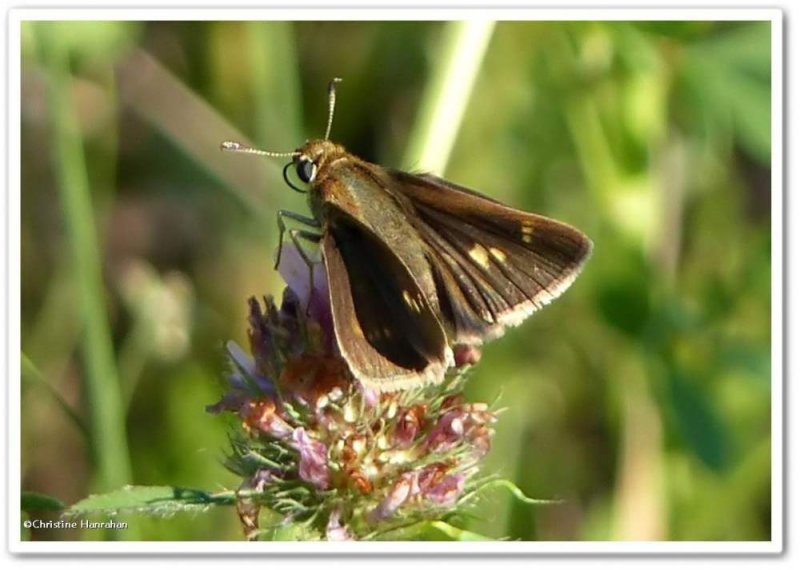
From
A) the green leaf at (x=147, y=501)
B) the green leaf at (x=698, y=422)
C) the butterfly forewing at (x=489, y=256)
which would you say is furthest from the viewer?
the green leaf at (x=698, y=422)

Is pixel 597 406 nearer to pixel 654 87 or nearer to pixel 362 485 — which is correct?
pixel 654 87

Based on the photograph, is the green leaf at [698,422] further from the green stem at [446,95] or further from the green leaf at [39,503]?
the green leaf at [39,503]

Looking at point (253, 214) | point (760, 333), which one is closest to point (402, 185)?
Answer: point (760, 333)

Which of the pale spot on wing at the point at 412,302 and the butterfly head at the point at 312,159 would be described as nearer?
the pale spot on wing at the point at 412,302

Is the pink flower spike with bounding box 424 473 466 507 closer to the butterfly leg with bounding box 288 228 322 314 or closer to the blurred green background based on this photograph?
the butterfly leg with bounding box 288 228 322 314

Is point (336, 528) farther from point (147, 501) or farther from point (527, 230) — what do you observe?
point (527, 230)

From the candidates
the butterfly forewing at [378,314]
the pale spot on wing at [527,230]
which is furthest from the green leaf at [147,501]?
the pale spot on wing at [527,230]

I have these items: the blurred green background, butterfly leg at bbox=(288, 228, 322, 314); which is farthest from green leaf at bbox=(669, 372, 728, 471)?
butterfly leg at bbox=(288, 228, 322, 314)
